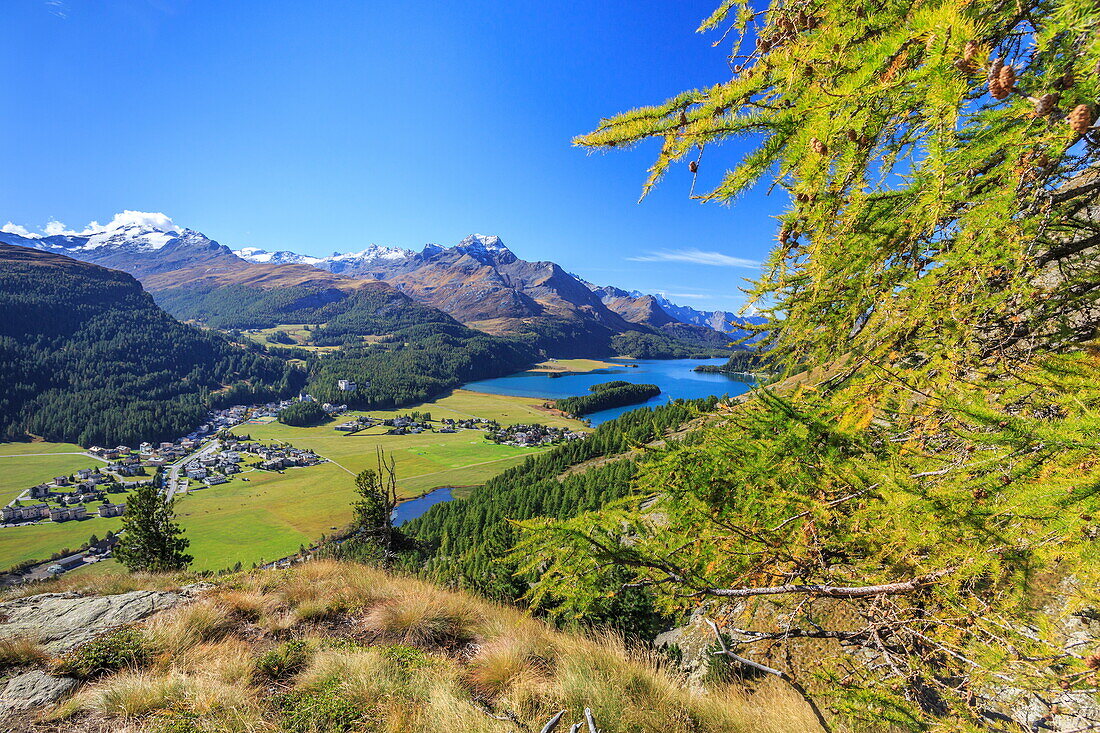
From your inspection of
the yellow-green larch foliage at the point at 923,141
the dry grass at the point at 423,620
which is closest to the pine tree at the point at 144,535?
the dry grass at the point at 423,620

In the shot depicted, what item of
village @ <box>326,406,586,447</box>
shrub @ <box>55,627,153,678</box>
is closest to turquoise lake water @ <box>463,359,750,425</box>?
village @ <box>326,406,586,447</box>

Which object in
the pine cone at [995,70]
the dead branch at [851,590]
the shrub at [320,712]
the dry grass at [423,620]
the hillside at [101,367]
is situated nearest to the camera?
the pine cone at [995,70]

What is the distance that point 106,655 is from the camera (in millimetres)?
4578

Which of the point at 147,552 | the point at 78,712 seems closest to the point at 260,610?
the point at 78,712

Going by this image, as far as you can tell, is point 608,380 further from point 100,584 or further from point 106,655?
point 106,655

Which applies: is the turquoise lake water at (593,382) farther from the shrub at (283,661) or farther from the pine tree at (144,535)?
the shrub at (283,661)

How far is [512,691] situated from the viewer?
4012 millimetres

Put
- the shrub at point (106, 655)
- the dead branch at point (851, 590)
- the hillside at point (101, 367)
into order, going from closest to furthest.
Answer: the dead branch at point (851, 590), the shrub at point (106, 655), the hillside at point (101, 367)

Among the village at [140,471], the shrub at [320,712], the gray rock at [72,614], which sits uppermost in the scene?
the shrub at [320,712]

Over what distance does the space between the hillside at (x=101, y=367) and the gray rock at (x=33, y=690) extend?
5806 inches

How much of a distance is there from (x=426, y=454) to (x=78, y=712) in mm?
86316

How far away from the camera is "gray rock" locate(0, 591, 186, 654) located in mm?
5306

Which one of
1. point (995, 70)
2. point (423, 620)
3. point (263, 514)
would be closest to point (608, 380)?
point (263, 514)

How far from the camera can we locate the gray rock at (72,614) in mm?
5306
